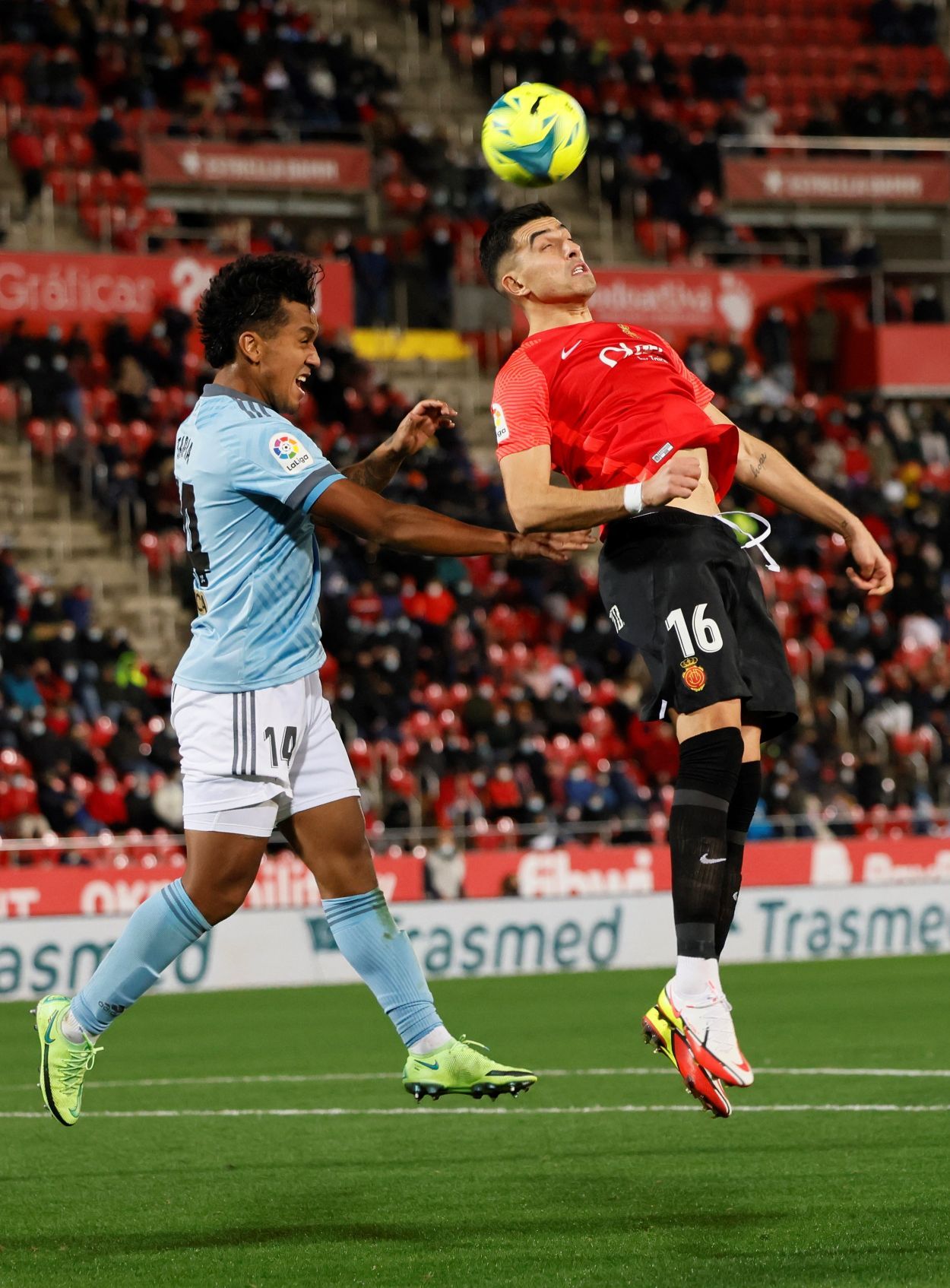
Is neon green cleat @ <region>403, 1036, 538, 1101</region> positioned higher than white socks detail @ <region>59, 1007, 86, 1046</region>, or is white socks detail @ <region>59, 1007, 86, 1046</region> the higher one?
white socks detail @ <region>59, 1007, 86, 1046</region>

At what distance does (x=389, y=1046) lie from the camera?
41.9 feet

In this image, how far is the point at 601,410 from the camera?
6.34 meters

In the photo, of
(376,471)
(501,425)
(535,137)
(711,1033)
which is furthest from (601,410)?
(711,1033)

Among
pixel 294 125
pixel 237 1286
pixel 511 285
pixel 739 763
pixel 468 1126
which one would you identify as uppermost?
pixel 294 125

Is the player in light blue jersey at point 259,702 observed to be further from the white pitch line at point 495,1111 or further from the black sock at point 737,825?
the white pitch line at point 495,1111

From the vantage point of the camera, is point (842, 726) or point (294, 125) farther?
point (294, 125)

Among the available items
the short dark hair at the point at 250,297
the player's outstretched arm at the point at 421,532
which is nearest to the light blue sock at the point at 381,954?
the player's outstretched arm at the point at 421,532

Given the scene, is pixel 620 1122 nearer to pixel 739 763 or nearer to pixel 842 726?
pixel 739 763

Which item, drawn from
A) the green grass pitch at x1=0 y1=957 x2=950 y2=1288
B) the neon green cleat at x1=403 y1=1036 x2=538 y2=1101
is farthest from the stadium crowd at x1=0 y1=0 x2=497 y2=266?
the neon green cleat at x1=403 y1=1036 x2=538 y2=1101

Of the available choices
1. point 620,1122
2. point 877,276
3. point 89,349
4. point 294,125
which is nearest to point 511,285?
point 620,1122

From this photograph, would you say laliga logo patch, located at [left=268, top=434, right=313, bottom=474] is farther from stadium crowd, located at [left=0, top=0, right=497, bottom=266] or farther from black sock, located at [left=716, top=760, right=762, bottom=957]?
stadium crowd, located at [left=0, top=0, right=497, bottom=266]

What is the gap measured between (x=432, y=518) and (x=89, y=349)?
1801cm

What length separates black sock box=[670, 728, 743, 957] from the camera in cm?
608

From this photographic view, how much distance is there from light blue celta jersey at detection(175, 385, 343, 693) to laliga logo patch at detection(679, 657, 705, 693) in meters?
1.09
